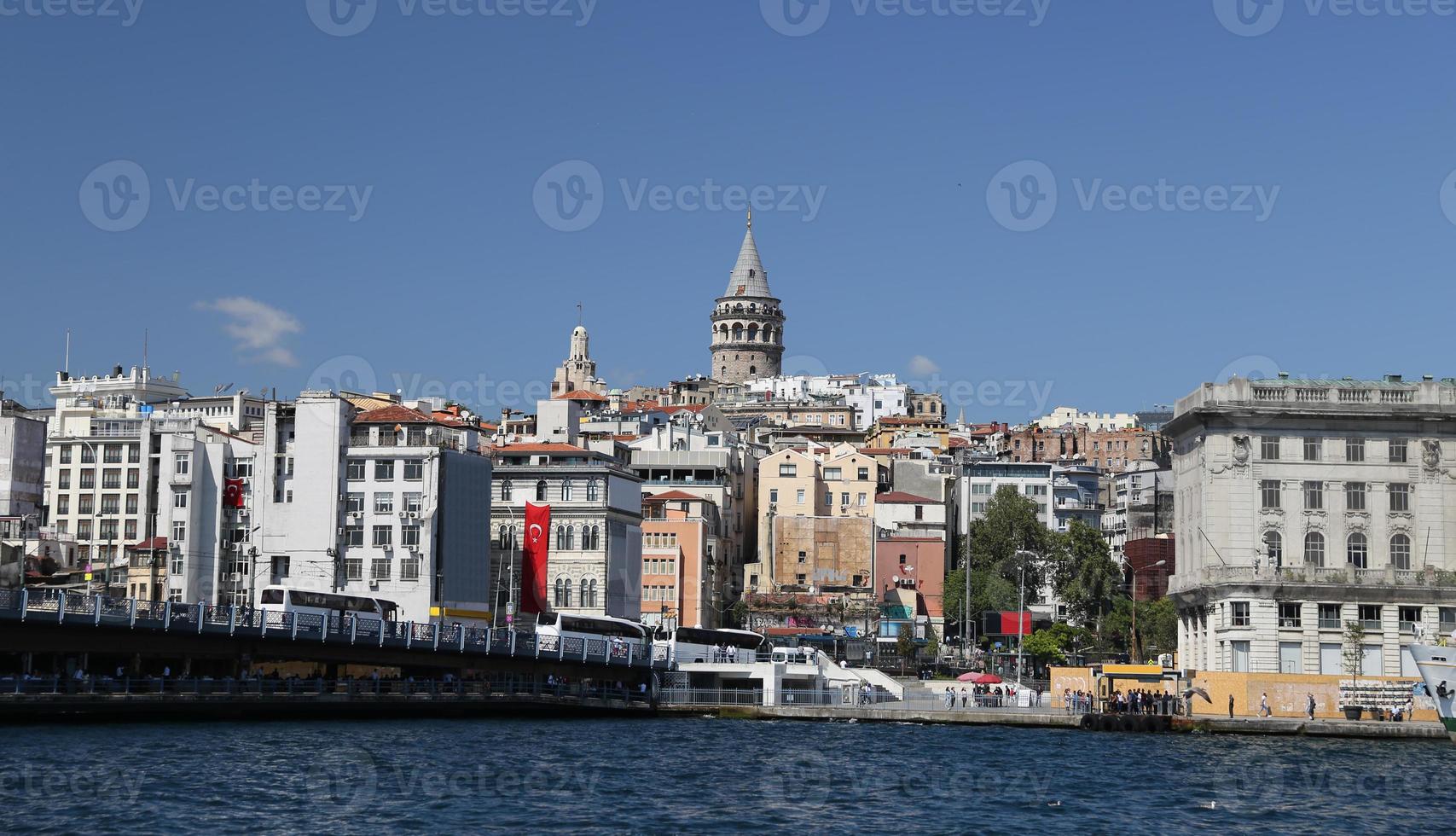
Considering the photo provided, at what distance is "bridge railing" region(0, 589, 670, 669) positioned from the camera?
7256cm

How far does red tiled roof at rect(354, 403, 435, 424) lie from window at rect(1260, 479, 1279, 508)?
50.1 meters

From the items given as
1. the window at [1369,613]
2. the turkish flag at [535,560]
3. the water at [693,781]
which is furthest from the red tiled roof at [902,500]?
the water at [693,781]

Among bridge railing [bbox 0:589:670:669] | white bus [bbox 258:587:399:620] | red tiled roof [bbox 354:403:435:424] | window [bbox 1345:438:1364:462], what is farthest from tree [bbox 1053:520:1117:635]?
white bus [bbox 258:587:399:620]

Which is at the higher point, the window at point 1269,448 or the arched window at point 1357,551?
the window at point 1269,448

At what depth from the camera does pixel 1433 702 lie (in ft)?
249

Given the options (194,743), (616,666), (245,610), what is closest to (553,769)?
(194,743)

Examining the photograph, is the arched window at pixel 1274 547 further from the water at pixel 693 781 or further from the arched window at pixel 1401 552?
the water at pixel 693 781

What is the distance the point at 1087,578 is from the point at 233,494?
2421 inches

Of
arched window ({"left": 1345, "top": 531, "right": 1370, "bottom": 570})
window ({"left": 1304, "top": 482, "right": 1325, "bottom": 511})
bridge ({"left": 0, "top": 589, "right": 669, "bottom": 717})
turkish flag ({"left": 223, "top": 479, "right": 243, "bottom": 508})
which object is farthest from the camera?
turkish flag ({"left": 223, "top": 479, "right": 243, "bottom": 508})

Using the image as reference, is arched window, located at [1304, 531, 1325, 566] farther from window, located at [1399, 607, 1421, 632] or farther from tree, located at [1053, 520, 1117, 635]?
tree, located at [1053, 520, 1117, 635]

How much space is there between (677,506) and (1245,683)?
65596mm

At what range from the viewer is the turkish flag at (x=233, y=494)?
11875 centimetres

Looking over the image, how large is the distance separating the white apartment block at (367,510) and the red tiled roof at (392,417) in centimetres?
9

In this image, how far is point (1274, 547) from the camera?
89.4 m
